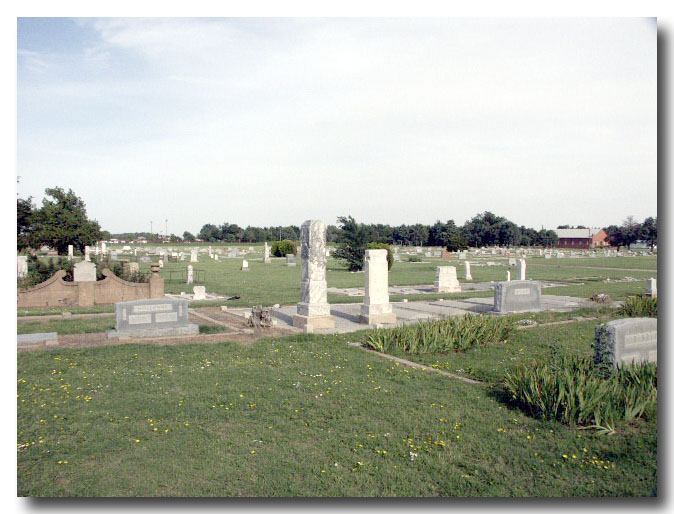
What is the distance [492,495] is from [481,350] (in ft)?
19.8

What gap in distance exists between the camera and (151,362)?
29.0 feet

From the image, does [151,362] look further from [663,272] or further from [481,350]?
[663,272]

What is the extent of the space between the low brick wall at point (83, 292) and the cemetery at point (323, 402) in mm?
3935

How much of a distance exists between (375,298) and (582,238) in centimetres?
7431

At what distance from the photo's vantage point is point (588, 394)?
5859mm

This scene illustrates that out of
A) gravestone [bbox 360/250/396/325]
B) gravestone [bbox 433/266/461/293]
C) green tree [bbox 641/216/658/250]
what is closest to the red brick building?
gravestone [bbox 433/266/461/293]

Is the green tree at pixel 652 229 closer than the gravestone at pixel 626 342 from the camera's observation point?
Yes

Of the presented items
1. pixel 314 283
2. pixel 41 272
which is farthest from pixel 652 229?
pixel 41 272

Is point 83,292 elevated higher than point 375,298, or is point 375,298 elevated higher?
point 375,298

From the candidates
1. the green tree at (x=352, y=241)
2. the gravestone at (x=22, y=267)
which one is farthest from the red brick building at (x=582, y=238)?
the gravestone at (x=22, y=267)

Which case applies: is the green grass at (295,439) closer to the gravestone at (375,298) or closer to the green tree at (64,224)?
the gravestone at (375,298)

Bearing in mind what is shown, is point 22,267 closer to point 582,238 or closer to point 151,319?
point 151,319

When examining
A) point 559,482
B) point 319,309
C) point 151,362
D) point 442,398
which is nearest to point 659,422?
point 559,482

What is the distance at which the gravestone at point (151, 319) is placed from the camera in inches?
438
